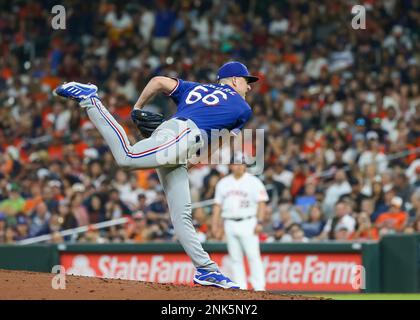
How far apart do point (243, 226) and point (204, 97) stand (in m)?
4.71

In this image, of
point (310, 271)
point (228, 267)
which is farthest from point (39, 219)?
point (310, 271)

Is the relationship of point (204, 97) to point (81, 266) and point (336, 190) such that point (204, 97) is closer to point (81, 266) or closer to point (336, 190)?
point (81, 266)

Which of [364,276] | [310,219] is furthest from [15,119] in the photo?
[364,276]

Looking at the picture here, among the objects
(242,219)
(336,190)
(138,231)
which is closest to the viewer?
(242,219)

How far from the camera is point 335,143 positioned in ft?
53.2

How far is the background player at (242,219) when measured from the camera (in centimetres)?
1240

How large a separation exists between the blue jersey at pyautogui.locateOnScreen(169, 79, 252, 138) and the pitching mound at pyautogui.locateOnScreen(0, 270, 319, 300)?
1297 mm

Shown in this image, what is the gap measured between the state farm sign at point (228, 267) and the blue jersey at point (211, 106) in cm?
579

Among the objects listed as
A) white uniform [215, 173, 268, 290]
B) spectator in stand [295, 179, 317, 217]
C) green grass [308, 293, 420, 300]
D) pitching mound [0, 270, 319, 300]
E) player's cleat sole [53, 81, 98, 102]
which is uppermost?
player's cleat sole [53, 81, 98, 102]

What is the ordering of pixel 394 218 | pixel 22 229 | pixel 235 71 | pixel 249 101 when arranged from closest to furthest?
pixel 235 71 < pixel 394 218 < pixel 22 229 < pixel 249 101

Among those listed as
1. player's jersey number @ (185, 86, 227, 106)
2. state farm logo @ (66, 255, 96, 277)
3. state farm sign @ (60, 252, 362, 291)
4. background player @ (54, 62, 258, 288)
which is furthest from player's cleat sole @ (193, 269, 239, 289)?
state farm logo @ (66, 255, 96, 277)

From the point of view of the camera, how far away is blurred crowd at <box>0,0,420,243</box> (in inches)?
587

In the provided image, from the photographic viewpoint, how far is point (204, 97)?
26.3ft

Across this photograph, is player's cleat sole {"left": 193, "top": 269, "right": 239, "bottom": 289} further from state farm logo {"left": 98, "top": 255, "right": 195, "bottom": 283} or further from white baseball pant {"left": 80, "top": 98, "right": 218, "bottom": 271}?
state farm logo {"left": 98, "top": 255, "right": 195, "bottom": 283}
